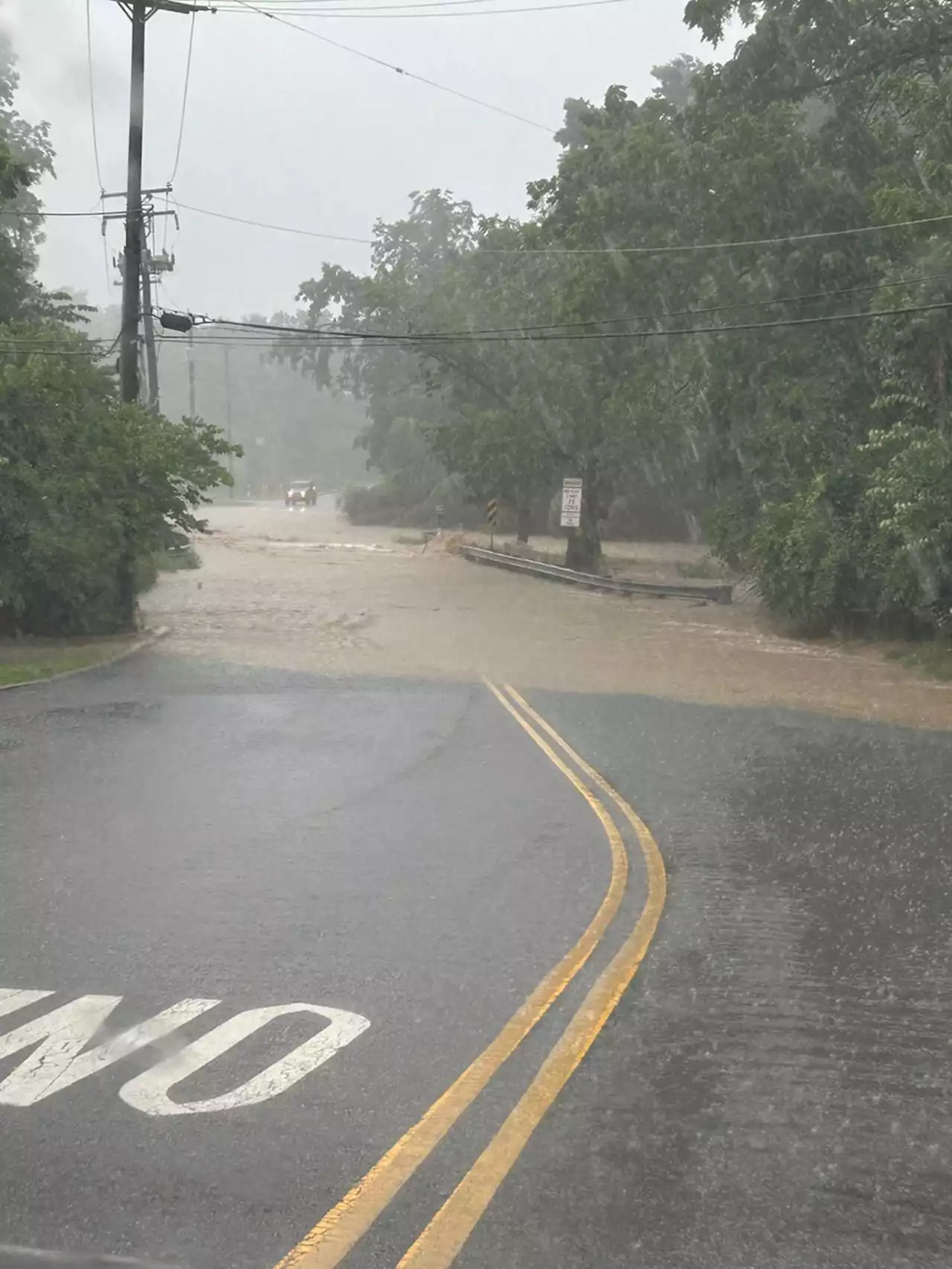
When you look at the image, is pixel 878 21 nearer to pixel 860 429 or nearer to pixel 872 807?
pixel 860 429

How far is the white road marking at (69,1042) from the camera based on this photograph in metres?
4.81

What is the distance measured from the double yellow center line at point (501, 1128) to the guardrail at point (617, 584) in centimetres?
2331

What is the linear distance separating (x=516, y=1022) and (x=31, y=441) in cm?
1700

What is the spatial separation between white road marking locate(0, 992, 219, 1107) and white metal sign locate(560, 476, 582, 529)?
28.4 m

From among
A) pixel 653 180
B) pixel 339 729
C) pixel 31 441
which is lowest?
pixel 339 729

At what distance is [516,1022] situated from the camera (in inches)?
218

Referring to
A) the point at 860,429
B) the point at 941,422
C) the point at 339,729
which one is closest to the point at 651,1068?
the point at 339,729

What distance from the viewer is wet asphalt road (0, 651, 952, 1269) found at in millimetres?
3895

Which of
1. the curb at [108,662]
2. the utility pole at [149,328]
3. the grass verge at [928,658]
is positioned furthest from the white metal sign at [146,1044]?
the utility pole at [149,328]

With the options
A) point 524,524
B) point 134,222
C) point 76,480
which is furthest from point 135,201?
point 524,524

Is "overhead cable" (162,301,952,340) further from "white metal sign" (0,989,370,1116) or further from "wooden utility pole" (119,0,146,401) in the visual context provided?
"white metal sign" (0,989,370,1116)

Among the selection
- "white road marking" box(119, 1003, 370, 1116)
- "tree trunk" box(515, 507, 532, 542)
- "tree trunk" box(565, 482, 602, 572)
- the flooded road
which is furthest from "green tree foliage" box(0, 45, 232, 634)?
"tree trunk" box(515, 507, 532, 542)

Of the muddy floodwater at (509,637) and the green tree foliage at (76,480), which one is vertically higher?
the green tree foliage at (76,480)

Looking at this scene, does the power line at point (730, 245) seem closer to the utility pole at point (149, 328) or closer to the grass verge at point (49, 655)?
the utility pole at point (149, 328)
